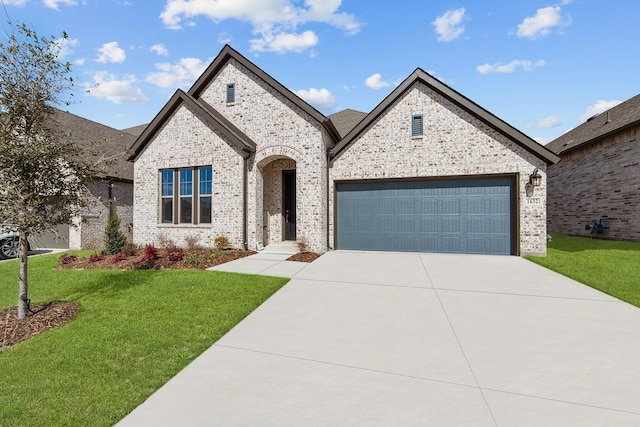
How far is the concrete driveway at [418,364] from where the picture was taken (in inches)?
101

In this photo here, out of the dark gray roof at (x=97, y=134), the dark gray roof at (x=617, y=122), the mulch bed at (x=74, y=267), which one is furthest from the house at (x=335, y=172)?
the dark gray roof at (x=617, y=122)

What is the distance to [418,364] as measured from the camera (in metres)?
3.36

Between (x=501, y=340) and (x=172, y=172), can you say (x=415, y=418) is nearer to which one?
(x=501, y=340)

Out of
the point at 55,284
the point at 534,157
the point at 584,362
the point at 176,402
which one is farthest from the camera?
the point at 534,157

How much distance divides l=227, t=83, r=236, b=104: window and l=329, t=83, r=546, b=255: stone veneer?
5140mm

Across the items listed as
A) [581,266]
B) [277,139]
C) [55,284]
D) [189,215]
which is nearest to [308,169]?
[277,139]

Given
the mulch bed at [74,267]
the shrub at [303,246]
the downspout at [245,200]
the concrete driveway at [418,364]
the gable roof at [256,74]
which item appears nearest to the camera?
the concrete driveway at [418,364]

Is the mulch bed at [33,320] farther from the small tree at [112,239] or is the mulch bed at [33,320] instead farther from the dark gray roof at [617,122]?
the dark gray roof at [617,122]

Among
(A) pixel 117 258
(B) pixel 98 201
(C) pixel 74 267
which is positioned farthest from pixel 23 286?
(B) pixel 98 201

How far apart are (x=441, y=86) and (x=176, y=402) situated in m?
11.9

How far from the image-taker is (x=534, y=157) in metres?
10.3

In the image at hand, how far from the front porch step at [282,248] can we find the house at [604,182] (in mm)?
15364

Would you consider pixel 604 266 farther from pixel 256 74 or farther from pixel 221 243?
pixel 256 74

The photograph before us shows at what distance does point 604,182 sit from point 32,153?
21482 millimetres
